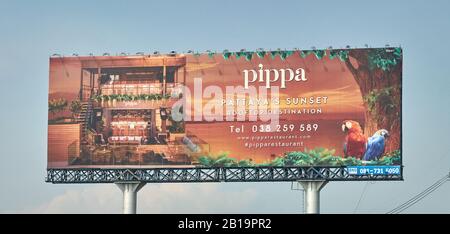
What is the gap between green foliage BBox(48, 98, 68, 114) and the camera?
58156 millimetres

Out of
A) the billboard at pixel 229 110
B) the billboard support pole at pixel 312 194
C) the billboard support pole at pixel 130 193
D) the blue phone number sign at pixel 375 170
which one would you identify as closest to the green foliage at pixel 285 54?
the billboard at pixel 229 110

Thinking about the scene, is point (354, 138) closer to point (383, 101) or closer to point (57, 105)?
point (383, 101)

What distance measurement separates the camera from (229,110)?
5625 centimetres

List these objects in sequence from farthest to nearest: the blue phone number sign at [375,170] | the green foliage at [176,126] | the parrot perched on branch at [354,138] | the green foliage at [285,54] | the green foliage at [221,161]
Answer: the green foliage at [176,126] < the green foliage at [221,161] < the green foliage at [285,54] < the parrot perched on branch at [354,138] < the blue phone number sign at [375,170]

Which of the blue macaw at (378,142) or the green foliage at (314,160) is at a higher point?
the blue macaw at (378,142)

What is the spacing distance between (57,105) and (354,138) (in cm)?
1685

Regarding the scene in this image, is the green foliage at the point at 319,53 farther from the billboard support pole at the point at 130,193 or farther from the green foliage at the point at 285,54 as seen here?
the billboard support pole at the point at 130,193

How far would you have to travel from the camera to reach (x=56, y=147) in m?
58.1

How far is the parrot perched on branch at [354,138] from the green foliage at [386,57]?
3.42 m

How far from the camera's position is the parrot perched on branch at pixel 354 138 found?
5494 cm

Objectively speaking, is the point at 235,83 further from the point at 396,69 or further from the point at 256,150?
→ the point at 396,69

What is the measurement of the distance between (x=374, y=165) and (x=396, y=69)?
17.3ft

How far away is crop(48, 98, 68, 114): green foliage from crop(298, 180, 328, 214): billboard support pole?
1407cm
